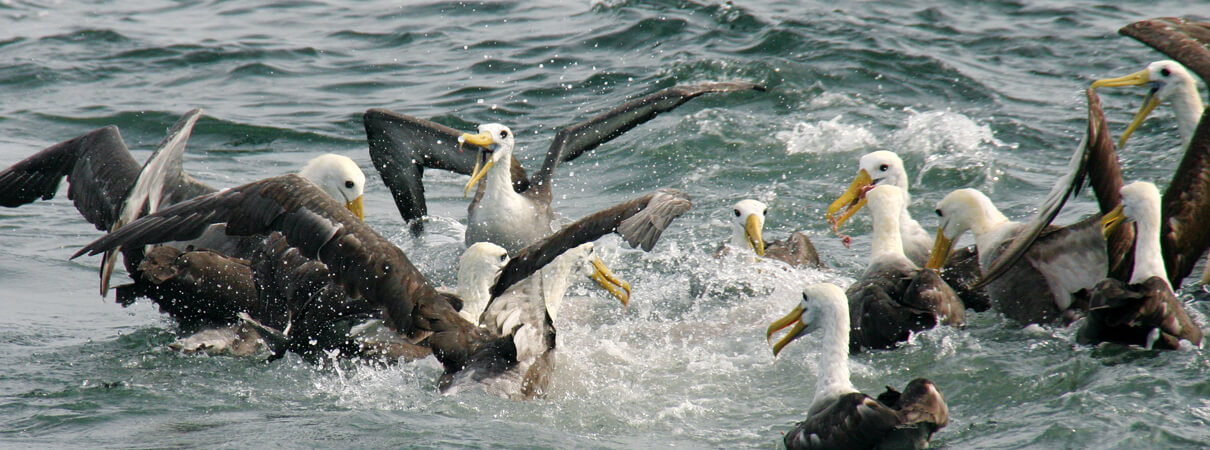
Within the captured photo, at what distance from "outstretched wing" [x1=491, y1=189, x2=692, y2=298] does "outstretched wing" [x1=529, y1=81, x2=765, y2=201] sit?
2.96 metres

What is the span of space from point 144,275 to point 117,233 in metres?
1.04

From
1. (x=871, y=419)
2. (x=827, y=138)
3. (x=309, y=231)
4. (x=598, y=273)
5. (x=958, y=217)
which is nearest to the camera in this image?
(x=871, y=419)

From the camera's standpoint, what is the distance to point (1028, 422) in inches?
218

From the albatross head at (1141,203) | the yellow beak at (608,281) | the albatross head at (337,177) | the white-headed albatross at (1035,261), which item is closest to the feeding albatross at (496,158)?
the albatross head at (337,177)

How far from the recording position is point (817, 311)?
19.4 ft

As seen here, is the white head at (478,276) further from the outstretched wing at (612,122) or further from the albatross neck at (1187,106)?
the albatross neck at (1187,106)

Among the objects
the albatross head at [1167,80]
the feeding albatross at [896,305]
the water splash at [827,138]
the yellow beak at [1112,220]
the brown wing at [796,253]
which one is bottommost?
the water splash at [827,138]

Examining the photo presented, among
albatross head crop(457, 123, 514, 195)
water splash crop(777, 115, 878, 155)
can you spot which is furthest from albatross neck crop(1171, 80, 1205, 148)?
albatross head crop(457, 123, 514, 195)

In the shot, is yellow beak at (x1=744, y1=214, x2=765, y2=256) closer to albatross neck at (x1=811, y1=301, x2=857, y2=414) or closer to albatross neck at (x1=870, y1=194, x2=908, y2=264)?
albatross neck at (x1=870, y1=194, x2=908, y2=264)

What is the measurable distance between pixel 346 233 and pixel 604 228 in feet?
4.46

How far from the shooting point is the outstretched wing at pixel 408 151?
9.99m

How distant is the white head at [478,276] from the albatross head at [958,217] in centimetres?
291

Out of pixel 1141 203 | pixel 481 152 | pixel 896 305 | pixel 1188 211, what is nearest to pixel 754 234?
pixel 896 305

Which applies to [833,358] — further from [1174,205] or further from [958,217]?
[1174,205]
